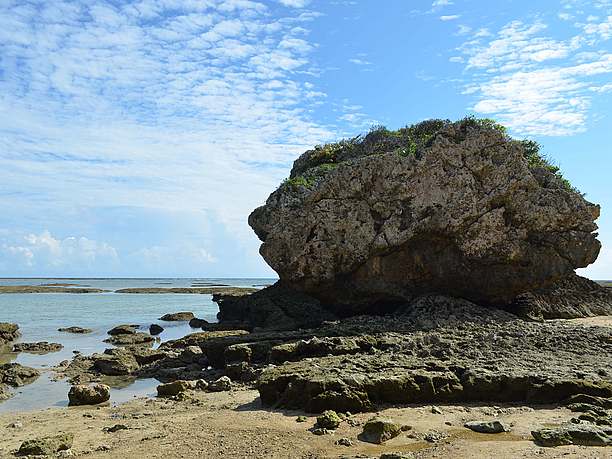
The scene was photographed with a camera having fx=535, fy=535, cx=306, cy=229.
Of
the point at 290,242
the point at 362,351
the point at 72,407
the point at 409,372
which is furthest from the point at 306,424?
the point at 290,242

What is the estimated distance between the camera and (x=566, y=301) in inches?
1141

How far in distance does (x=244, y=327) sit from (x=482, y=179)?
15.3 meters

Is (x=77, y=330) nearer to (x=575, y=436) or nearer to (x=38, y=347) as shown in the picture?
(x=38, y=347)

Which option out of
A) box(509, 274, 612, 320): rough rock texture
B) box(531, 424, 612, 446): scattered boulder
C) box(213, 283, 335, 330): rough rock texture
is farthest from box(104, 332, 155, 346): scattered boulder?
box(531, 424, 612, 446): scattered boulder

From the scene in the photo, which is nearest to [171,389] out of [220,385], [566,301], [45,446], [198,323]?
[220,385]

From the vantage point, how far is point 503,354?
1662 cm

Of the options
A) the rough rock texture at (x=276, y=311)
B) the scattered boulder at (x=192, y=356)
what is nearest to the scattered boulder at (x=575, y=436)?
the scattered boulder at (x=192, y=356)

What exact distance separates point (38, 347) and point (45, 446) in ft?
59.9

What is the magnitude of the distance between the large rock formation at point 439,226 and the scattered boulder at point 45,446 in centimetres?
1940

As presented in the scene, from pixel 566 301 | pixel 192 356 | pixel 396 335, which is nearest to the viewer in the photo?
pixel 396 335

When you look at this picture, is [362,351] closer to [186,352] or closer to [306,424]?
[306,424]

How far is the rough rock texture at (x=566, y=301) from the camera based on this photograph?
27797 millimetres

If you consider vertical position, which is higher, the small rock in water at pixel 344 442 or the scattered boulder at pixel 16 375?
the small rock in water at pixel 344 442

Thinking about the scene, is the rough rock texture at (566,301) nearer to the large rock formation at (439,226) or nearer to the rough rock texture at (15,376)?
the large rock formation at (439,226)
